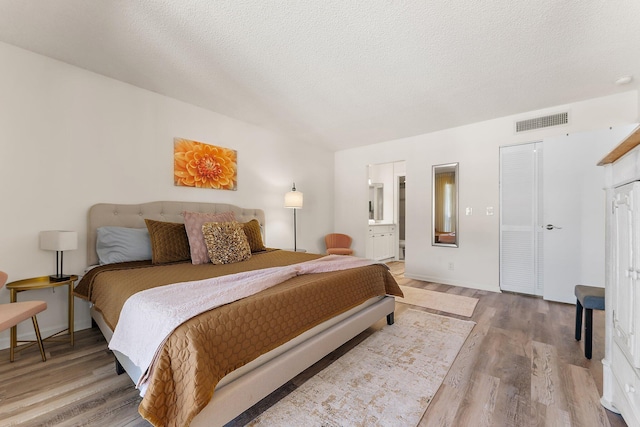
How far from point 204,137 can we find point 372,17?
2.50 meters

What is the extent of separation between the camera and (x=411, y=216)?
470 centimetres

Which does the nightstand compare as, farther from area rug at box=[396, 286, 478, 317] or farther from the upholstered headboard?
area rug at box=[396, 286, 478, 317]

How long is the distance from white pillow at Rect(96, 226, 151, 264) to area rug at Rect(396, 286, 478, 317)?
2.97m

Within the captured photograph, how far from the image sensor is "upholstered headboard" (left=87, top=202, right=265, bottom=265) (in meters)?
2.62

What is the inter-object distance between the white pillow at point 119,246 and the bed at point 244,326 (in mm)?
136

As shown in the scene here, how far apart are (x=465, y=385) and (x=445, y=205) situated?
3.13m

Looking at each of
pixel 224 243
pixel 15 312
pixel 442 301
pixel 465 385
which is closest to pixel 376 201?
pixel 442 301

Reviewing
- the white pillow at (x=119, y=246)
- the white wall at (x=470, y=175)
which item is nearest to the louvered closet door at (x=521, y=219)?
the white wall at (x=470, y=175)

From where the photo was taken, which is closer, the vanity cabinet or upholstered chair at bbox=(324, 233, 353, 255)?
upholstered chair at bbox=(324, 233, 353, 255)

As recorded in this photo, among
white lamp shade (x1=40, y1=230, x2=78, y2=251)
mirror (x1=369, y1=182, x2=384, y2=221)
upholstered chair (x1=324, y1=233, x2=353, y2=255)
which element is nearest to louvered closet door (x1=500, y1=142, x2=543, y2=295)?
upholstered chair (x1=324, y1=233, x2=353, y2=255)

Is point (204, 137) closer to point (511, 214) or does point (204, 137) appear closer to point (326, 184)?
point (326, 184)

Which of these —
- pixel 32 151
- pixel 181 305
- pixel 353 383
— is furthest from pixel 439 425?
pixel 32 151

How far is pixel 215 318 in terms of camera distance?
129 cm

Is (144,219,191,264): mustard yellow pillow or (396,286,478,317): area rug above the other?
(144,219,191,264): mustard yellow pillow
